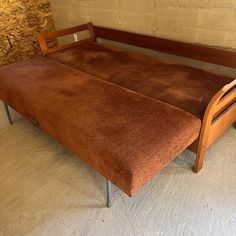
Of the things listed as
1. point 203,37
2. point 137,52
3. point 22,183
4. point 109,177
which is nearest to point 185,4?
point 203,37

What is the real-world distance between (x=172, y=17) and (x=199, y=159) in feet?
3.76

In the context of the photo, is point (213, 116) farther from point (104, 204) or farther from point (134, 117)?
point (104, 204)

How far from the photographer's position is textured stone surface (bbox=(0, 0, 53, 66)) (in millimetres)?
2822

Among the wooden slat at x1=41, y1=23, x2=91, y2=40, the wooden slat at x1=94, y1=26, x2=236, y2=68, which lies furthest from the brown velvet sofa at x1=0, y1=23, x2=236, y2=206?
the wooden slat at x1=41, y1=23, x2=91, y2=40

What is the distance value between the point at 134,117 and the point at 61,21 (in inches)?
88.3

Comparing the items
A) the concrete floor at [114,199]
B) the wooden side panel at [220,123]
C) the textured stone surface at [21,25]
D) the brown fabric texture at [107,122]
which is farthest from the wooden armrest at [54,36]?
the wooden side panel at [220,123]

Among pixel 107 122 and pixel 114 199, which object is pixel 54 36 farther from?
pixel 114 199

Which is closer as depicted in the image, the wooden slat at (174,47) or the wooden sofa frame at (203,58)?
the wooden sofa frame at (203,58)

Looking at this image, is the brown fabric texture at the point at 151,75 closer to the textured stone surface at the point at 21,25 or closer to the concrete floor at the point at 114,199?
the concrete floor at the point at 114,199

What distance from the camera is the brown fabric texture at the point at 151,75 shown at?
59.7 inches

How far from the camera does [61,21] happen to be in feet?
10.2

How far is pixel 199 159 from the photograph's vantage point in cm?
150

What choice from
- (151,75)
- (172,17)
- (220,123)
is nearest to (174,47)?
(172,17)

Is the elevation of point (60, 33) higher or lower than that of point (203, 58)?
higher
